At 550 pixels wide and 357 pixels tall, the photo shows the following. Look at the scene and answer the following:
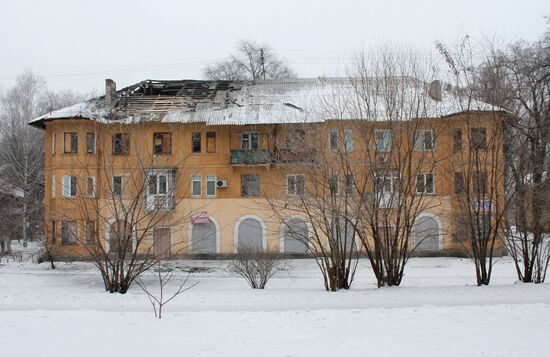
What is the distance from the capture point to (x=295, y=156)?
17547mm

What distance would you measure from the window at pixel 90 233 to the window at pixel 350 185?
7840 millimetres

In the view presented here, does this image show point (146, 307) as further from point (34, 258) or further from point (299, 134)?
point (34, 258)

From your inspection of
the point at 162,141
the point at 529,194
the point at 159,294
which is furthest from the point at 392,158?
the point at 162,141

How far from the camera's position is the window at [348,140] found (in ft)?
54.8

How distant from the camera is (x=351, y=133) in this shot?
17.1 metres

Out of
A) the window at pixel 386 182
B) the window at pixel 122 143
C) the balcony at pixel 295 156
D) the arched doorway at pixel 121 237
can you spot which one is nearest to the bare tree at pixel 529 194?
the window at pixel 386 182

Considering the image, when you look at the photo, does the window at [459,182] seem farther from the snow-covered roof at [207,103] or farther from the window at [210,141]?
the window at [210,141]

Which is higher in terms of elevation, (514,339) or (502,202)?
(502,202)

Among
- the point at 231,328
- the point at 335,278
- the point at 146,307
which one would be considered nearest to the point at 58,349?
the point at 231,328

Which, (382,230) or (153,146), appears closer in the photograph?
(382,230)

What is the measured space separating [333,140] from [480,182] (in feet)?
15.8

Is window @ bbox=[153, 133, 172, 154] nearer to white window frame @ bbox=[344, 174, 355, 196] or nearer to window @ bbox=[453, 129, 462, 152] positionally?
white window frame @ bbox=[344, 174, 355, 196]

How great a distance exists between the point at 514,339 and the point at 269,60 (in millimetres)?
48074

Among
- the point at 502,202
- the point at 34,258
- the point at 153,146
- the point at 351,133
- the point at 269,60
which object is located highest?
the point at 269,60
